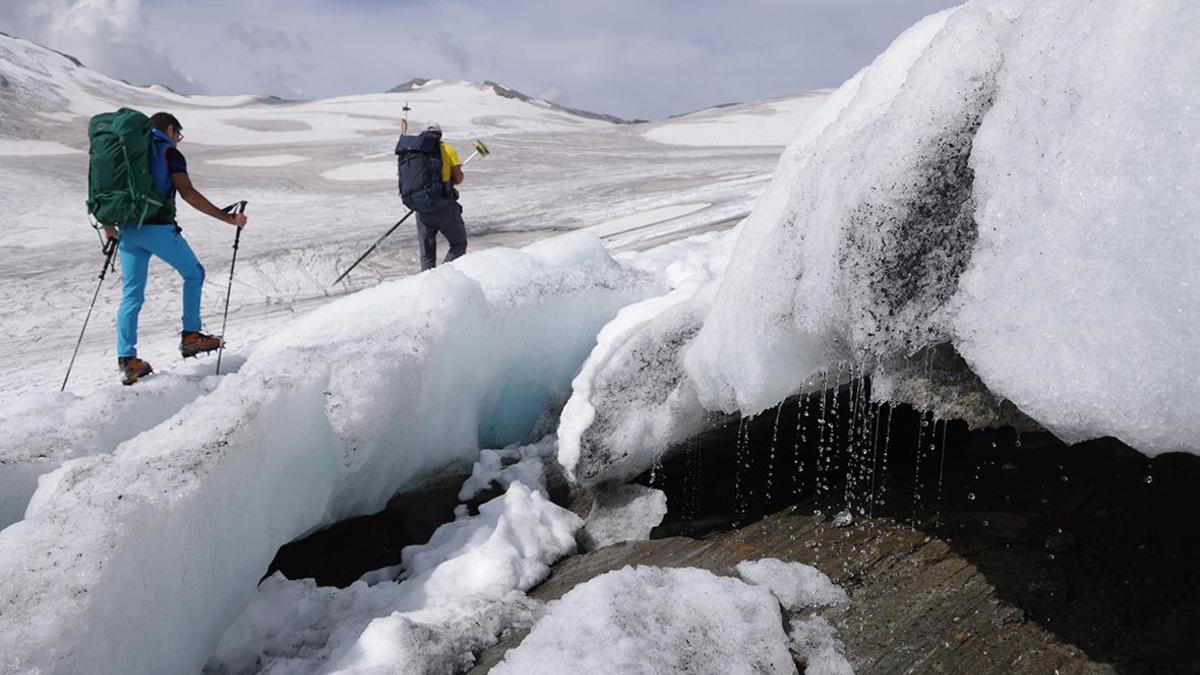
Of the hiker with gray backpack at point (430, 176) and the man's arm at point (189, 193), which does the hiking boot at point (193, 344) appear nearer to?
the man's arm at point (189, 193)

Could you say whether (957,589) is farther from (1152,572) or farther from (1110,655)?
(1152,572)

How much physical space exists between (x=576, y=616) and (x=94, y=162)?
4.03 metres

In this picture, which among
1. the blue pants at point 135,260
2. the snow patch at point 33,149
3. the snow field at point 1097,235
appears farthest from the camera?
the snow patch at point 33,149

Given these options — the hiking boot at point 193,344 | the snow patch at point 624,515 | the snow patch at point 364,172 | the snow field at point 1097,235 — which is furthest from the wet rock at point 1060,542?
the snow patch at point 364,172

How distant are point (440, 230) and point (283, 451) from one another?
384cm

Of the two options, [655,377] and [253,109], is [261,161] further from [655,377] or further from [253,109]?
[253,109]

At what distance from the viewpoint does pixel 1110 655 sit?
7.77 ft

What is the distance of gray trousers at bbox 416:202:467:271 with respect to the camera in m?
6.70

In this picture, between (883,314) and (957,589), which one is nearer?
(883,314)

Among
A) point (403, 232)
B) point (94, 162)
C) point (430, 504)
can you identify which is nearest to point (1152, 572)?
point (430, 504)

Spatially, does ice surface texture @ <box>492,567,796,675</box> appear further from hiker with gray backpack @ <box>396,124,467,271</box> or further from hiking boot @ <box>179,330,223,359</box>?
hiker with gray backpack @ <box>396,124,467,271</box>

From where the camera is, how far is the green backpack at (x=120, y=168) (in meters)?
4.30

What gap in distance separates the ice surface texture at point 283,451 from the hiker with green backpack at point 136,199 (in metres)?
0.77

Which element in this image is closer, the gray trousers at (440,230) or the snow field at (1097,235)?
the snow field at (1097,235)
